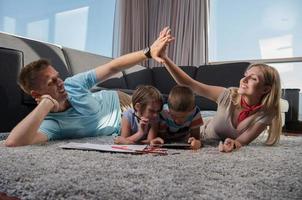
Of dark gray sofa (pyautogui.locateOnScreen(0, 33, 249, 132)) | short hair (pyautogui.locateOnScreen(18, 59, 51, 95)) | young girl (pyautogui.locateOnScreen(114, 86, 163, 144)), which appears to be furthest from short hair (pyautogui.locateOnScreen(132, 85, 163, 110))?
dark gray sofa (pyautogui.locateOnScreen(0, 33, 249, 132))

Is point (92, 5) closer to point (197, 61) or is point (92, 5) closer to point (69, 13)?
point (69, 13)

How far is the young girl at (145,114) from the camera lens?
1.30 m

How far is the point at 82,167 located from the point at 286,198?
17.7 inches

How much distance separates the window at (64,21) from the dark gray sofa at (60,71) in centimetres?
72

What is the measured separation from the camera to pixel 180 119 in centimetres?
132

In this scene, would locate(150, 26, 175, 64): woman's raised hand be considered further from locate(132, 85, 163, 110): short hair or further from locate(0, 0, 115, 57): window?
locate(0, 0, 115, 57): window

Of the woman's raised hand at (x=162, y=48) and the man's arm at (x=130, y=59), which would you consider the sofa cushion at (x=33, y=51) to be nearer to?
the man's arm at (x=130, y=59)

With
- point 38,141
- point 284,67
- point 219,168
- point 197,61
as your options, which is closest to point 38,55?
point 38,141

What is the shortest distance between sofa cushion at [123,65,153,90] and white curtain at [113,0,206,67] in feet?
2.51

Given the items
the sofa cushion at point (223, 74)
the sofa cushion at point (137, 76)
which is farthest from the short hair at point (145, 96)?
the sofa cushion at point (223, 74)

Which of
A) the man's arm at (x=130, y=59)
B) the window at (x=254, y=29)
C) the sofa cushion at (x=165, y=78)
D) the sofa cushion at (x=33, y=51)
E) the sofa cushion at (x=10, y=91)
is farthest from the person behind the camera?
the window at (x=254, y=29)

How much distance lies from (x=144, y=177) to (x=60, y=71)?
68.1 inches

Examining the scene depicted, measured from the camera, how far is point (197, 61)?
3953 millimetres

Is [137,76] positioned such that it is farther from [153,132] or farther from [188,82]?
[153,132]
